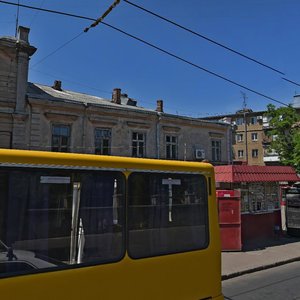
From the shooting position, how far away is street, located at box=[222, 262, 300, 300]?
7.22 meters

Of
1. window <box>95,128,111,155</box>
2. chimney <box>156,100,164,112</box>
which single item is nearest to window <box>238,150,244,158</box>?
chimney <box>156,100,164,112</box>

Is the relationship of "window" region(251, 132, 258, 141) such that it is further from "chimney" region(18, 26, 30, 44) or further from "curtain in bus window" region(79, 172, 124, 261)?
"curtain in bus window" region(79, 172, 124, 261)

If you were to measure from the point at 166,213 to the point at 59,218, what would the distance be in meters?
1.26

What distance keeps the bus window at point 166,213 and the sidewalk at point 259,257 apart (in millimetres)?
4993

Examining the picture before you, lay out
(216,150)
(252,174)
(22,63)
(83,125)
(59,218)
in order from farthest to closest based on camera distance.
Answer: (216,150), (83,125), (22,63), (252,174), (59,218)

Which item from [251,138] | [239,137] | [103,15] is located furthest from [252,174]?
[239,137]

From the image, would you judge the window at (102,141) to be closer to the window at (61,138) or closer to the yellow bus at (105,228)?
the window at (61,138)

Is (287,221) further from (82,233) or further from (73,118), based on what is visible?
(73,118)

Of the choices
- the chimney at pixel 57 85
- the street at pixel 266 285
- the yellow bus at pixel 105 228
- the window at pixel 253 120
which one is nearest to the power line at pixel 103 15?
the yellow bus at pixel 105 228

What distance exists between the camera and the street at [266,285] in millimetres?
7223

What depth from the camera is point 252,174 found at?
13.7 m

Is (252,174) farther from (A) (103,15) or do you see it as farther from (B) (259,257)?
(A) (103,15)

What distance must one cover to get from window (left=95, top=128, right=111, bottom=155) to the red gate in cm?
1529

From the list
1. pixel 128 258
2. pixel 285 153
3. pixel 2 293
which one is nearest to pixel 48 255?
pixel 2 293
